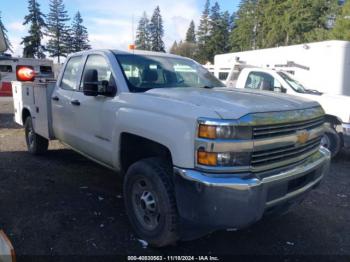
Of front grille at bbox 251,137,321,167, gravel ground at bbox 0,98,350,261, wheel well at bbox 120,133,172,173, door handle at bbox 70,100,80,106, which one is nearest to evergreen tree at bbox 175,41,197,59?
gravel ground at bbox 0,98,350,261

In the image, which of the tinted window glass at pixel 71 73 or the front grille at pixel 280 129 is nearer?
the front grille at pixel 280 129

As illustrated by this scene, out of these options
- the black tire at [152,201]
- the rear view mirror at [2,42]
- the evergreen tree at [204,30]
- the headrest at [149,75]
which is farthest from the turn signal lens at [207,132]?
the evergreen tree at [204,30]

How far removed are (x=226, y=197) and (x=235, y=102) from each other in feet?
2.80

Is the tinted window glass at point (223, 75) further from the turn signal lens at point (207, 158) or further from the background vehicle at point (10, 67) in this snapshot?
the background vehicle at point (10, 67)

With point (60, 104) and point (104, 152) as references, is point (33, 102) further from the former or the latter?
point (104, 152)

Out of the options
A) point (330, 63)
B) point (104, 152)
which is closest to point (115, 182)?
point (104, 152)

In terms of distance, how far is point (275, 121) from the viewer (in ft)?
9.51

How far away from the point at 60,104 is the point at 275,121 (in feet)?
10.8

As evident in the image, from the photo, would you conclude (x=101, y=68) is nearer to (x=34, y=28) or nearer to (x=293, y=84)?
(x=293, y=84)

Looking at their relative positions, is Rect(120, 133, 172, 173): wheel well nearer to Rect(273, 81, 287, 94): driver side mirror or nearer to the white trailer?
Rect(273, 81, 287, 94): driver side mirror

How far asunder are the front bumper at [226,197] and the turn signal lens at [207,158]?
0.29ft

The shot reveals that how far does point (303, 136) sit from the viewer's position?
3223mm

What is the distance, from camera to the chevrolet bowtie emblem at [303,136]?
3171 mm

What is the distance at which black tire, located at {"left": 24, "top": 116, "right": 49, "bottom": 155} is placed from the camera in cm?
641
